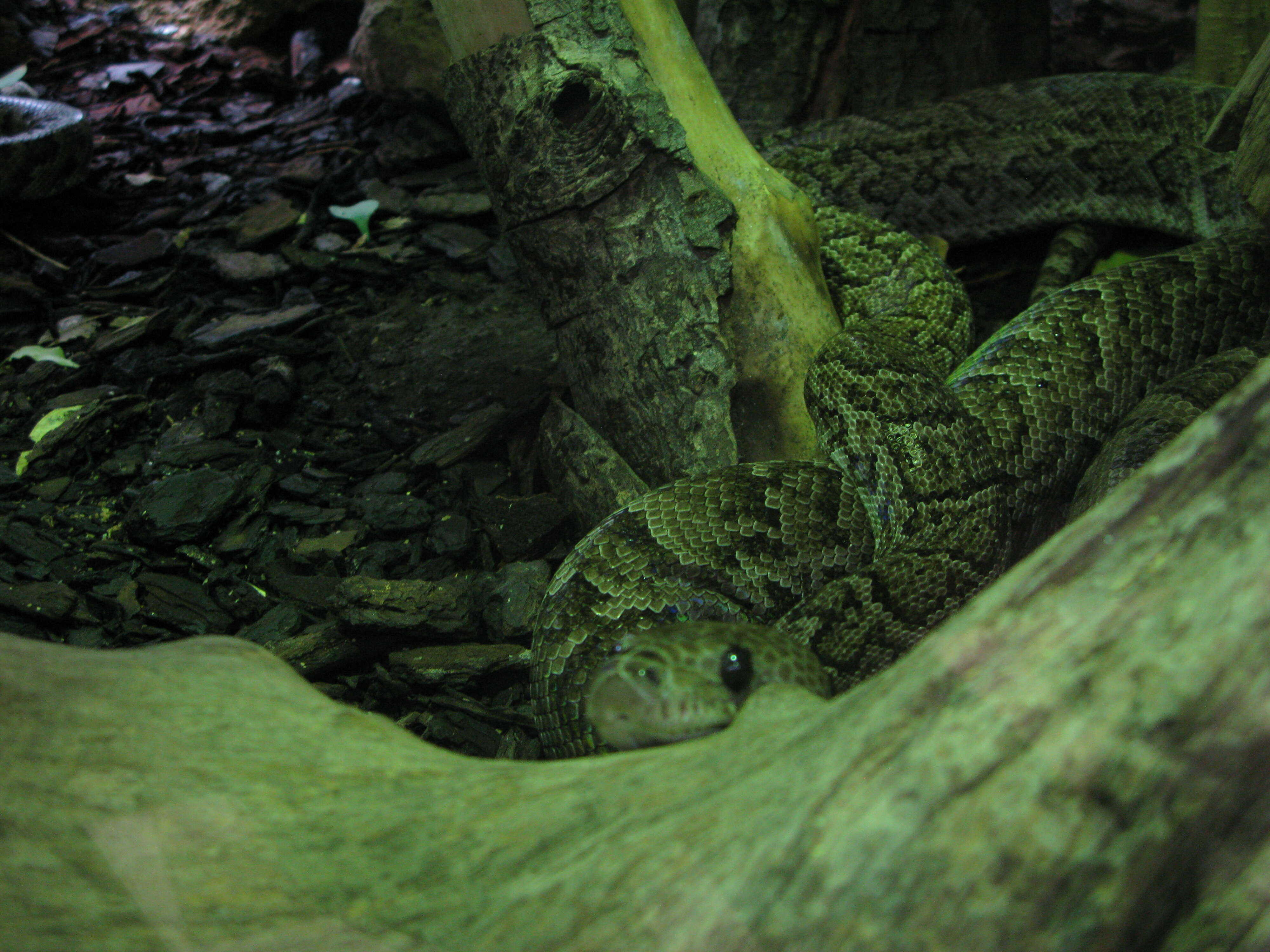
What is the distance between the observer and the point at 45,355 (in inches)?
160

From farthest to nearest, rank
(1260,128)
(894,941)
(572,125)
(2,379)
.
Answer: (2,379) → (572,125) → (1260,128) → (894,941)

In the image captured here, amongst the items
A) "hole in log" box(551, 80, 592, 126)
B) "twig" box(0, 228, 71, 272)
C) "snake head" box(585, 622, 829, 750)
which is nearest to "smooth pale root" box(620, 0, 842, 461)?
"hole in log" box(551, 80, 592, 126)

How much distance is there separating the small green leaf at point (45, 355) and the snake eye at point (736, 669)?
3.52 m

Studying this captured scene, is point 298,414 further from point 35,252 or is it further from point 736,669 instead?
point 736,669

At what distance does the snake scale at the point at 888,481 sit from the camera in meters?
2.12

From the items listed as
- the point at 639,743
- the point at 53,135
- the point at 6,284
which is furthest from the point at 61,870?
the point at 53,135

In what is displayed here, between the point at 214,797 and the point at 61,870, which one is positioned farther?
the point at 214,797

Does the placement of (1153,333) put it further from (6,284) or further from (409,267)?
(6,284)

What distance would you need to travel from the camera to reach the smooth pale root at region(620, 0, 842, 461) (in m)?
2.96

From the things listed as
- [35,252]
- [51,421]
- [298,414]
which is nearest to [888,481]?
[298,414]

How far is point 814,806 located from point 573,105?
2.27m

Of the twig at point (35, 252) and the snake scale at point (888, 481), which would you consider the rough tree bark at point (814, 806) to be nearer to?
the snake scale at point (888, 481)

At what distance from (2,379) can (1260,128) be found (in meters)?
4.71

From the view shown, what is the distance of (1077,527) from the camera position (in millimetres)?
1174
